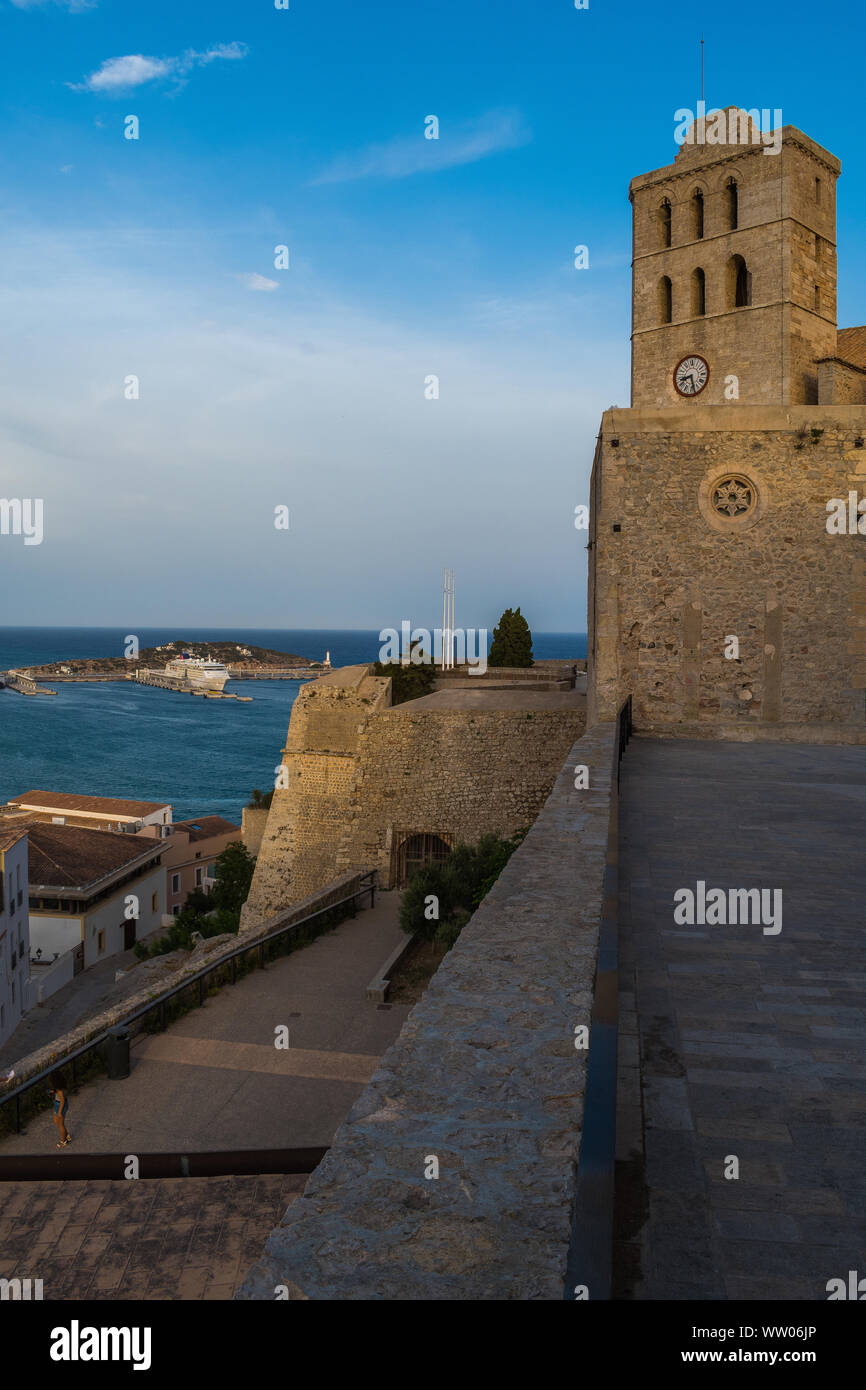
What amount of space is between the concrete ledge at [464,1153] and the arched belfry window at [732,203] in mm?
29362

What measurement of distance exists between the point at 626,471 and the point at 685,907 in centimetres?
1054

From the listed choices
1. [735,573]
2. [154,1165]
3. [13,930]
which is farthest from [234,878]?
[154,1165]

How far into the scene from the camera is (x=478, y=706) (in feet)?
78.7

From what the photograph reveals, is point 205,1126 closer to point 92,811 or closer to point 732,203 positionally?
point 732,203

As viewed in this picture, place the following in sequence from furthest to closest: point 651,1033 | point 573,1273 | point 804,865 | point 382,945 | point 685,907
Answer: point 382,945 → point 804,865 → point 685,907 → point 651,1033 → point 573,1273

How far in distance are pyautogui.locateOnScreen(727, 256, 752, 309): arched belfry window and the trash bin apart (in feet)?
86.4

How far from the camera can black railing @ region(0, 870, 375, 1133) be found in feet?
35.0

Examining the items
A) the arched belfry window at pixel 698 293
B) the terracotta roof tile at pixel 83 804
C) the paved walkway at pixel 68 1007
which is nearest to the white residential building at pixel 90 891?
the paved walkway at pixel 68 1007

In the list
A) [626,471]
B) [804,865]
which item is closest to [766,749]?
[626,471]

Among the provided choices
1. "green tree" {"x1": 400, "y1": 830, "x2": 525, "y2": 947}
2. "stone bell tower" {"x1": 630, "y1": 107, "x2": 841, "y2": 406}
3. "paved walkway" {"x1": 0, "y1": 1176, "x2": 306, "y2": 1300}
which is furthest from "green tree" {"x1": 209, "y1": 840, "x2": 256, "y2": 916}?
"paved walkway" {"x1": 0, "y1": 1176, "x2": 306, "y2": 1300}

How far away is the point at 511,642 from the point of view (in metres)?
42.4

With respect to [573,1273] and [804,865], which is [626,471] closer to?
[804,865]

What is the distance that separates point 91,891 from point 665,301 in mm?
30981

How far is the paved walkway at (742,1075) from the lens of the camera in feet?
7.61
